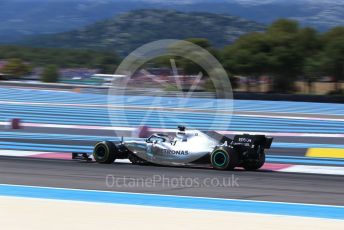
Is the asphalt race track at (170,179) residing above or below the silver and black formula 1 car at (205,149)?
below

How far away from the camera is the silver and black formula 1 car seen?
37.1 ft

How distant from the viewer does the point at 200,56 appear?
11.4 meters

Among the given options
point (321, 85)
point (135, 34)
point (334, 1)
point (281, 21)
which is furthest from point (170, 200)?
point (334, 1)

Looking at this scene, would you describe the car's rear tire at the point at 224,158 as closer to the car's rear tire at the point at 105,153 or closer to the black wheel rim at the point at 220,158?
the black wheel rim at the point at 220,158

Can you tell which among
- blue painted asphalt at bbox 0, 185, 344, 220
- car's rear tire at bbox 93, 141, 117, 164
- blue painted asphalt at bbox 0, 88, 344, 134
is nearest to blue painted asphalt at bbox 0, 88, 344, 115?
blue painted asphalt at bbox 0, 88, 344, 134

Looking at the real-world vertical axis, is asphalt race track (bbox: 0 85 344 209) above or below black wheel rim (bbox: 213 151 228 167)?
below

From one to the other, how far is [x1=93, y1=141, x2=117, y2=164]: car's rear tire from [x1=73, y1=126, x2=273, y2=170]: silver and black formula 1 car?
43cm

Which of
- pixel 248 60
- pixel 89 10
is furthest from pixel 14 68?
pixel 89 10

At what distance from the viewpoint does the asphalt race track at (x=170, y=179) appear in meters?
9.08

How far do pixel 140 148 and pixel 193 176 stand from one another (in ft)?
5.50

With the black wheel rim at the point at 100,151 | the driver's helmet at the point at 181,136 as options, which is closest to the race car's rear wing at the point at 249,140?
the driver's helmet at the point at 181,136

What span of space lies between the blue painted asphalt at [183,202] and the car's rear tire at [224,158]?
2672 mm

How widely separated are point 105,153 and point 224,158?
2322 mm

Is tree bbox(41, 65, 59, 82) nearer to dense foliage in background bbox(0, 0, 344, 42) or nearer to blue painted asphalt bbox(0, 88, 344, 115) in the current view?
blue painted asphalt bbox(0, 88, 344, 115)
